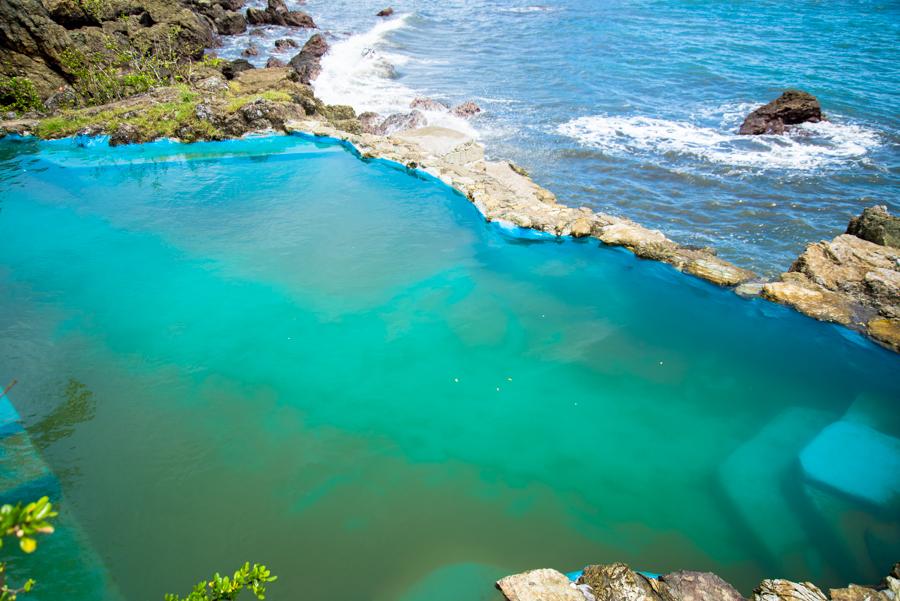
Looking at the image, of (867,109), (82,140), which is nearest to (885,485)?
(867,109)

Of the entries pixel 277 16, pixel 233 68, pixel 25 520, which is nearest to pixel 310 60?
pixel 233 68

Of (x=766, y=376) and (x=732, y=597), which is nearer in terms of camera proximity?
(x=732, y=597)

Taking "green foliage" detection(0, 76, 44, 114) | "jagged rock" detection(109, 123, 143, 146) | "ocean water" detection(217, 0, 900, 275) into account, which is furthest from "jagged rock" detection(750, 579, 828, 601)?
"green foliage" detection(0, 76, 44, 114)

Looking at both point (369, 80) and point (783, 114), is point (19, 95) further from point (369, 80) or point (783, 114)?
point (783, 114)

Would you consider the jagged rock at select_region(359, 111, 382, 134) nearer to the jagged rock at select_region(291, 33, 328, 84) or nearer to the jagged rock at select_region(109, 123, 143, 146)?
the jagged rock at select_region(291, 33, 328, 84)

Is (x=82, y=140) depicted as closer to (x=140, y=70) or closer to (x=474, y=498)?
(x=140, y=70)

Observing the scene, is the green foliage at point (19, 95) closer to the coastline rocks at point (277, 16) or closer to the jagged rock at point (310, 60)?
the jagged rock at point (310, 60)
